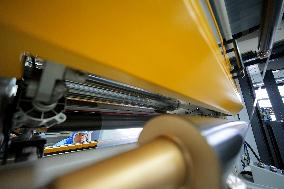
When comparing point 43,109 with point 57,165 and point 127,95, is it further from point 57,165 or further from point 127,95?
point 127,95

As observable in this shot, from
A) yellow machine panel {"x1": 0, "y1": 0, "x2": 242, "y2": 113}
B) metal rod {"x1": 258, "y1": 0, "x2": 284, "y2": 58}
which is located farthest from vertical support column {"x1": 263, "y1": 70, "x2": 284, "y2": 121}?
yellow machine panel {"x1": 0, "y1": 0, "x2": 242, "y2": 113}

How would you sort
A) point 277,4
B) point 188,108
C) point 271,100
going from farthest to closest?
point 271,100 < point 188,108 < point 277,4

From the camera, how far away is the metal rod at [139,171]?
A: 153 mm

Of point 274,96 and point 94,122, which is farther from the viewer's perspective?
point 274,96

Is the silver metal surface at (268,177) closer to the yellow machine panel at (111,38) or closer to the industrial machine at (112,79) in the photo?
the industrial machine at (112,79)

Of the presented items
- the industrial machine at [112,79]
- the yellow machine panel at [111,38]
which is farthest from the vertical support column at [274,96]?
the yellow machine panel at [111,38]

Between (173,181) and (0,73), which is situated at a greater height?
(0,73)

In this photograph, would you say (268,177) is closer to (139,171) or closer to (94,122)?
(94,122)

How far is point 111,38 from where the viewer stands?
30cm

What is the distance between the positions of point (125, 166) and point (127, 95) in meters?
0.71

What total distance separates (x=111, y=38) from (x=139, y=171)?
0.20 m

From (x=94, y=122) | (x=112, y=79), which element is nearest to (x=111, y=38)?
(x=112, y=79)

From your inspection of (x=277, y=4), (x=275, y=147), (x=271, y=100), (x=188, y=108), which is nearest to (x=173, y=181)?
(x=277, y=4)

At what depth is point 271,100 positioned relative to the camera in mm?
3494
